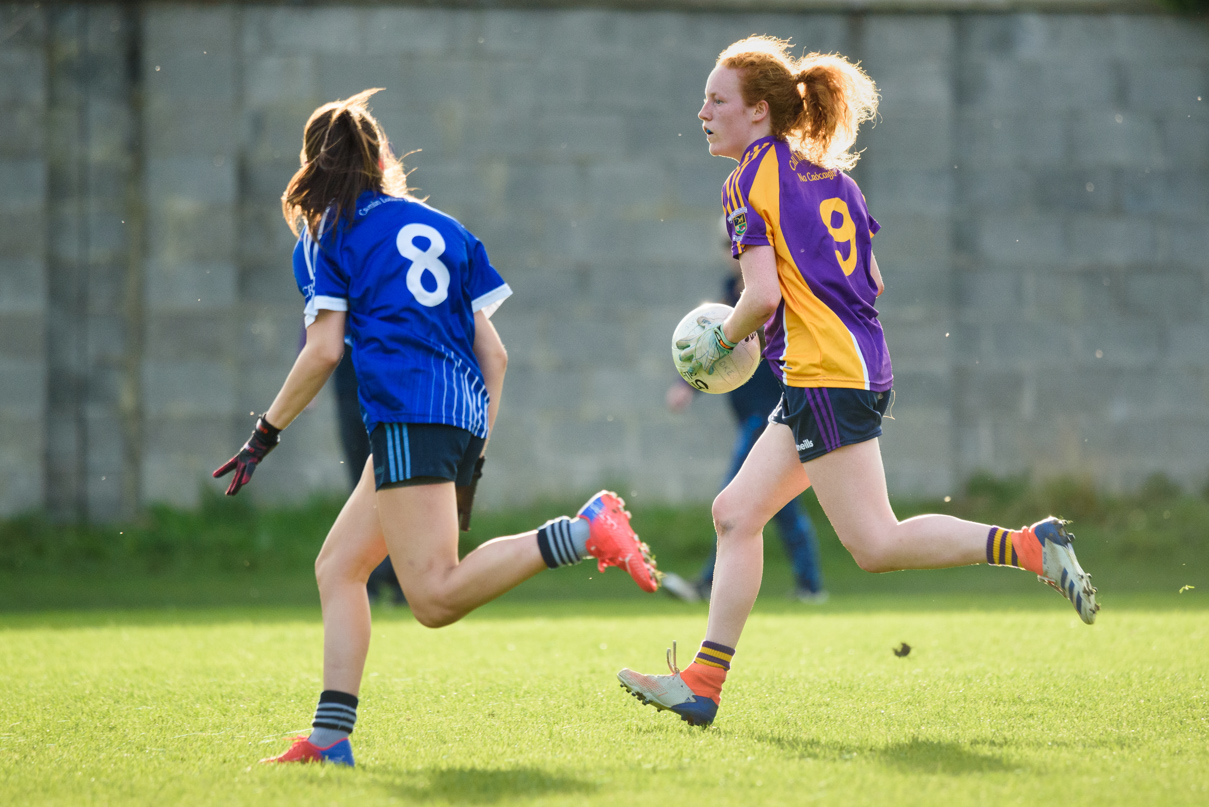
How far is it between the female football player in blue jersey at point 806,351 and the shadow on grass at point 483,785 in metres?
0.75

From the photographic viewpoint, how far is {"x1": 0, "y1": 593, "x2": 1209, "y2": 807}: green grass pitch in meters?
2.90

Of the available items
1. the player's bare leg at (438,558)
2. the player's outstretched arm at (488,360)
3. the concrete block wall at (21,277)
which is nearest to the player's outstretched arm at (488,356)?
the player's outstretched arm at (488,360)

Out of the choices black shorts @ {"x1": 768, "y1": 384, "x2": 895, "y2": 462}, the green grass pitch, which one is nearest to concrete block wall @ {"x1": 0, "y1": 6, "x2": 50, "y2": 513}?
the green grass pitch

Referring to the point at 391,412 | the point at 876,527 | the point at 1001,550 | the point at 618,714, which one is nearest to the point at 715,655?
the point at 618,714

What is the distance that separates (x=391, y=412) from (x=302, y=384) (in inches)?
10.2

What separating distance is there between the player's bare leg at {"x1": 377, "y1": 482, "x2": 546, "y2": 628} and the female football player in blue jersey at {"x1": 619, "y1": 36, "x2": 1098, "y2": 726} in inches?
26.2

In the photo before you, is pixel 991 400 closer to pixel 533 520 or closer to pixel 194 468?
pixel 533 520

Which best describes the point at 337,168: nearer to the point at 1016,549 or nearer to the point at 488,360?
the point at 488,360

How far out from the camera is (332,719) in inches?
127

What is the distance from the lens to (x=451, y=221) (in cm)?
Answer: 349

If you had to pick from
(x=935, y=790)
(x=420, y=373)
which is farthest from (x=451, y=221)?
(x=935, y=790)

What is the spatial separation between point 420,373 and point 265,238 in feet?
22.8

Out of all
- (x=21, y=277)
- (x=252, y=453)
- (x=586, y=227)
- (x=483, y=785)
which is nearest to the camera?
(x=483, y=785)

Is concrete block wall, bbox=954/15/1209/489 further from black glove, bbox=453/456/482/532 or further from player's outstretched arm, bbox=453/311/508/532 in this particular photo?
player's outstretched arm, bbox=453/311/508/532
